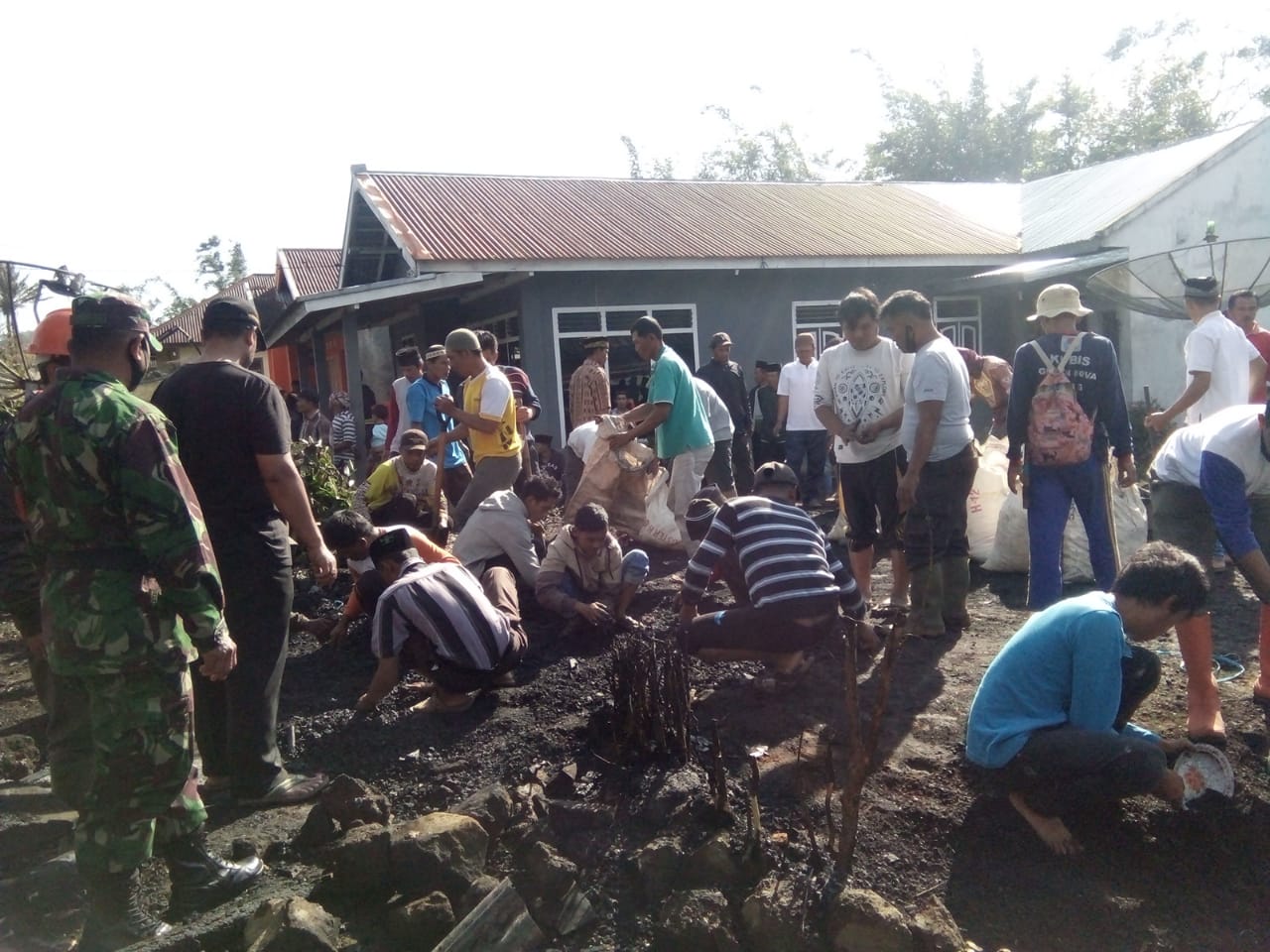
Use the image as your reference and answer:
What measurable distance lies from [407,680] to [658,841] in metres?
2.21

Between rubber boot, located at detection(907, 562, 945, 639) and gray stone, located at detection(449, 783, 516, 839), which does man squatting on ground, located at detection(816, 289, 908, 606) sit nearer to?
rubber boot, located at detection(907, 562, 945, 639)

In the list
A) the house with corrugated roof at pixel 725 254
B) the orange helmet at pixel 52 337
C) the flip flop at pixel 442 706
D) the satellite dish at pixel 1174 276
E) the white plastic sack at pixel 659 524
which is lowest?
the flip flop at pixel 442 706

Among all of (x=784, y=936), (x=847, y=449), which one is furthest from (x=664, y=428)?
(x=784, y=936)

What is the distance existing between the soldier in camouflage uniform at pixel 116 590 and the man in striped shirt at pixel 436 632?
1409 mm

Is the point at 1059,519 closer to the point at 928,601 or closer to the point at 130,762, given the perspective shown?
the point at 928,601

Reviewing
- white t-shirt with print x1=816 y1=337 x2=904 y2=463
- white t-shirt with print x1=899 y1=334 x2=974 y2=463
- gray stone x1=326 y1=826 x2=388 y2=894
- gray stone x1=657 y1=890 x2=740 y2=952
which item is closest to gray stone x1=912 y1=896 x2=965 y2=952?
gray stone x1=657 y1=890 x2=740 y2=952

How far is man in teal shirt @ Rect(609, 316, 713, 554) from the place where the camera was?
21.0 feet

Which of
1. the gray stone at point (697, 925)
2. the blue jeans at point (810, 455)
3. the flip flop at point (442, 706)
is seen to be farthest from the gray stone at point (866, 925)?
the blue jeans at point (810, 455)

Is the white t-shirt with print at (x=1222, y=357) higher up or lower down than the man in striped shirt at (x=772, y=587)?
higher up

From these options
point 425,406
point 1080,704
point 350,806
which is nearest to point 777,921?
point 1080,704

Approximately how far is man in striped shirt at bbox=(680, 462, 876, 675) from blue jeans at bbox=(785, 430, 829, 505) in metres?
4.98

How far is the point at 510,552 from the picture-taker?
5465mm

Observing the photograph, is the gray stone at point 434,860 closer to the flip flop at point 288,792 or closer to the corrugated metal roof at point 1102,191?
the flip flop at point 288,792

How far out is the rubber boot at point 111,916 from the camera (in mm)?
2645
